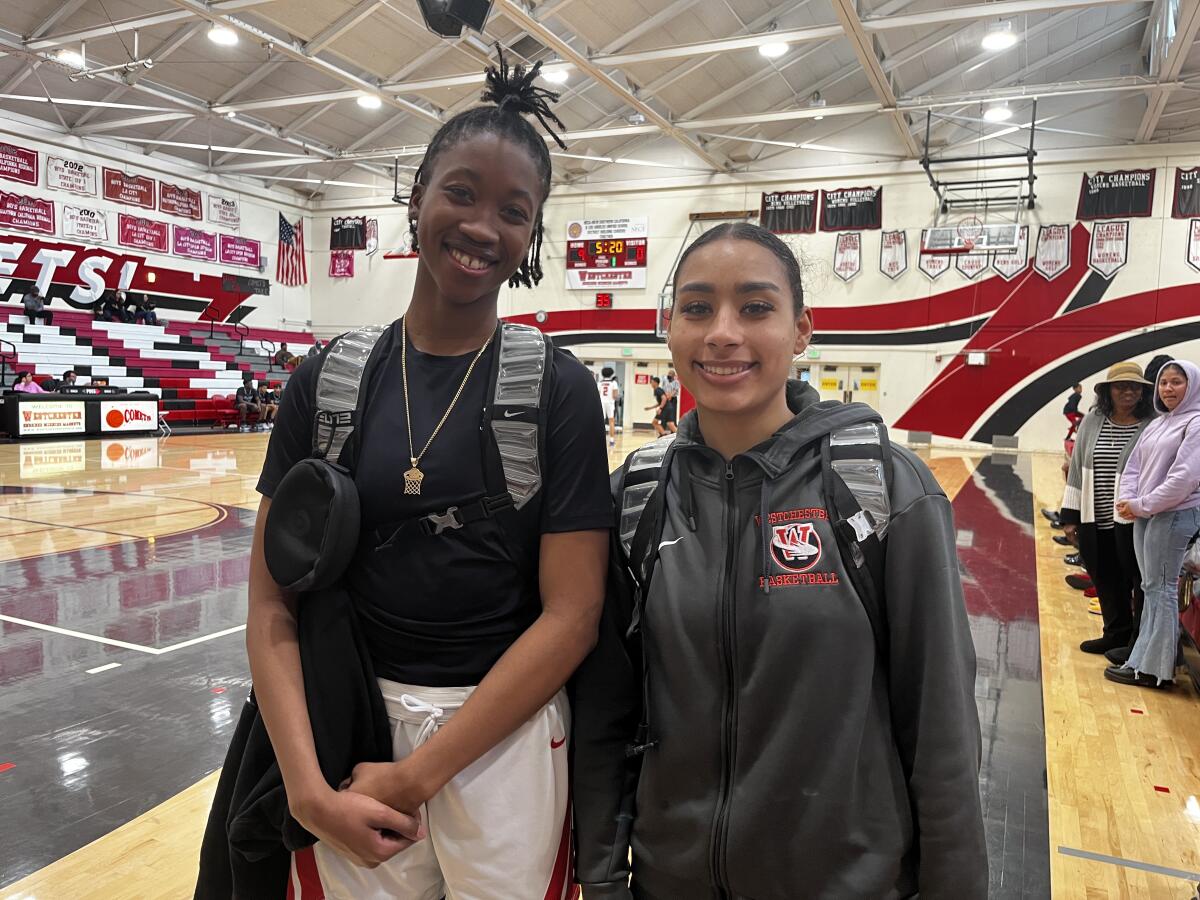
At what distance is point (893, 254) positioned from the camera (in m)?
18.0

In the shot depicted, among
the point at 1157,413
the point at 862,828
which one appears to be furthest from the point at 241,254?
the point at 862,828

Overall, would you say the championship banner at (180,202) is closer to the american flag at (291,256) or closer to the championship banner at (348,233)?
the american flag at (291,256)

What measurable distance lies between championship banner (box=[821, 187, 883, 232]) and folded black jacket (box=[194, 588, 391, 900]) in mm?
18976

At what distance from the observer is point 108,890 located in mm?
2086

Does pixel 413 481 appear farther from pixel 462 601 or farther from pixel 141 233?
pixel 141 233

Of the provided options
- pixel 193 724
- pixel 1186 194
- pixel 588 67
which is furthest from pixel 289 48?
pixel 1186 194

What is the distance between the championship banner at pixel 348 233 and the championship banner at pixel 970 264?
15522 mm

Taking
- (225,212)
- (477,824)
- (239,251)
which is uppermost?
(225,212)

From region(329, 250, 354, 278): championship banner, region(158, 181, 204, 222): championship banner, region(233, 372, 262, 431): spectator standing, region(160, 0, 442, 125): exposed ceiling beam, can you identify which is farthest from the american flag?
region(160, 0, 442, 125): exposed ceiling beam

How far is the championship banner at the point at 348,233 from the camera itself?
2300 centimetres

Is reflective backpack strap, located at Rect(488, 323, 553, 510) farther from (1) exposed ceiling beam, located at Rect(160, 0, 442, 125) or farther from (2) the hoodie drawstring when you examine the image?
(1) exposed ceiling beam, located at Rect(160, 0, 442, 125)

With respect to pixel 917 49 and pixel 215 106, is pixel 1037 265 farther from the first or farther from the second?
pixel 215 106

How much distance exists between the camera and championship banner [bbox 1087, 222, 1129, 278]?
640 inches

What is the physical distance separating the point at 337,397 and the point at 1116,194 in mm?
19186
